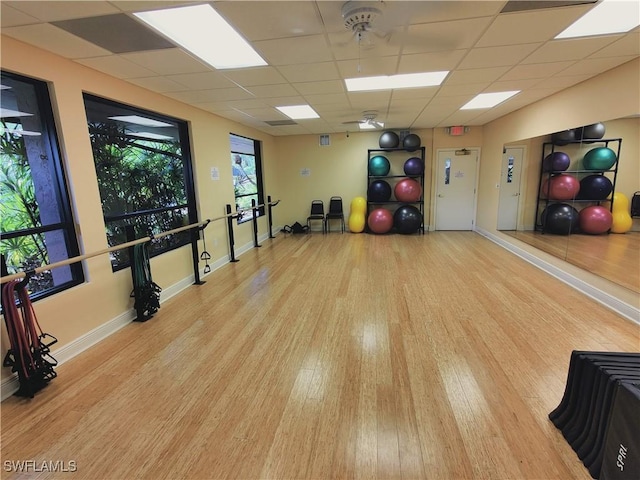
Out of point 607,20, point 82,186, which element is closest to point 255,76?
point 82,186

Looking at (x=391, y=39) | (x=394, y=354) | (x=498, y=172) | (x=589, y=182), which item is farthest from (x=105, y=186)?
(x=498, y=172)

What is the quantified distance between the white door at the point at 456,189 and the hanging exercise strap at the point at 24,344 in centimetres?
781

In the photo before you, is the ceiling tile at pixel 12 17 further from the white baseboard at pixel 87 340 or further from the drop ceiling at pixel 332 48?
the white baseboard at pixel 87 340

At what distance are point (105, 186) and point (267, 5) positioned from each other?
2.50 metres

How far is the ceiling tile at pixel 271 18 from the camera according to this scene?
195 cm

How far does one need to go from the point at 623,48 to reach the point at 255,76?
3550 millimetres

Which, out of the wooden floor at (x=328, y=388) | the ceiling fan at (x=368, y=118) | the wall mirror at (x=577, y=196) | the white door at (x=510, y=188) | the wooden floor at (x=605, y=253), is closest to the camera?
the wooden floor at (x=328, y=388)

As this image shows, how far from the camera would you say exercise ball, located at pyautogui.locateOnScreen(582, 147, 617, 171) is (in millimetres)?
3770

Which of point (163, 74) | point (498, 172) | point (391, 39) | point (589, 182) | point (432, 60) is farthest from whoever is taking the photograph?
point (498, 172)

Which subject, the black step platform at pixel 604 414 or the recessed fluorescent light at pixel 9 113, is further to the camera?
the recessed fluorescent light at pixel 9 113

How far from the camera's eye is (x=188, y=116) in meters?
4.43

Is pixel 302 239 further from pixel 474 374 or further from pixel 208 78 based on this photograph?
pixel 474 374

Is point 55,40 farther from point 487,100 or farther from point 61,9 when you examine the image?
point 487,100

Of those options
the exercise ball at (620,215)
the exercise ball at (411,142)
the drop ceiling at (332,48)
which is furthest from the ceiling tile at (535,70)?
the exercise ball at (411,142)
